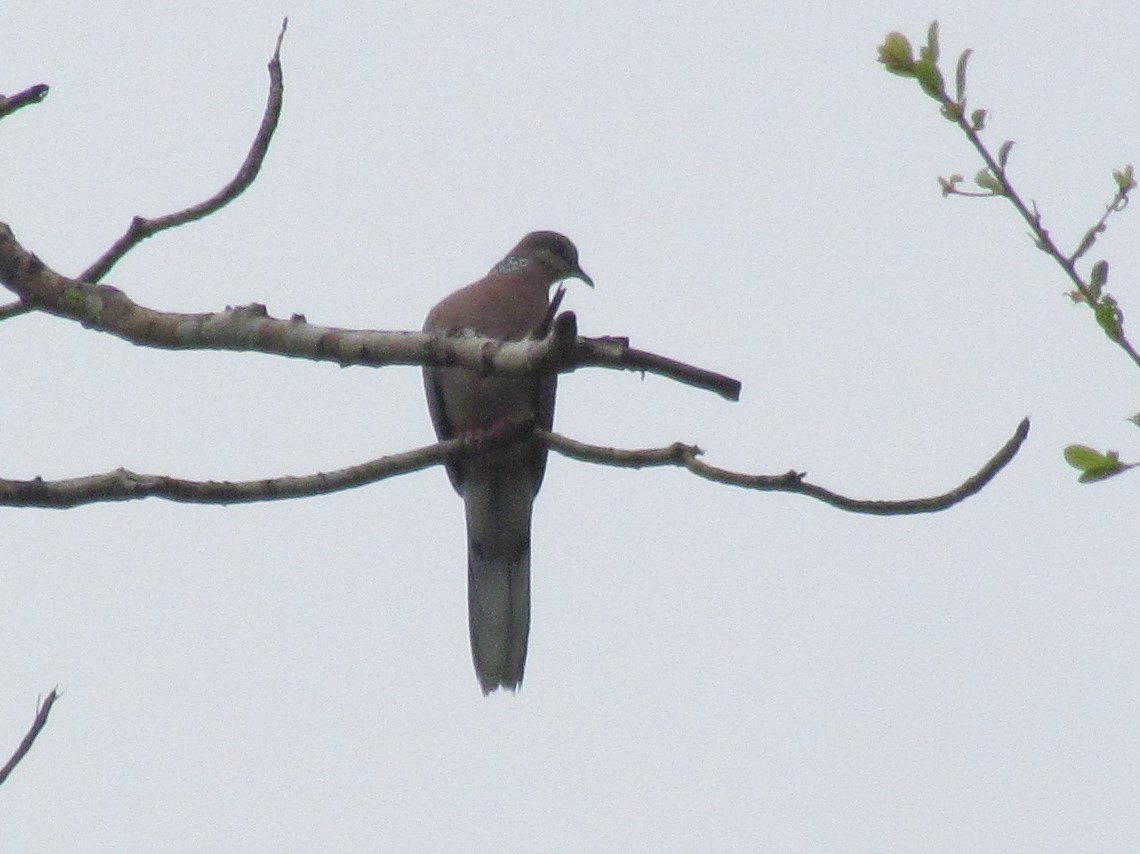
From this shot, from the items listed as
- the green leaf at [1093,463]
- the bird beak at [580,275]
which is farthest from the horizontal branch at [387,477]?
the bird beak at [580,275]

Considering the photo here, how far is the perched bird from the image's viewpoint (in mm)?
6121

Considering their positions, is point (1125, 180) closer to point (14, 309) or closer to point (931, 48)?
point (931, 48)

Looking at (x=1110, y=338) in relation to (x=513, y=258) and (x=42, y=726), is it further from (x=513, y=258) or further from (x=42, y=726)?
(x=513, y=258)

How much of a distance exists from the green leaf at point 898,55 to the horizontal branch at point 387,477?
0.82 m

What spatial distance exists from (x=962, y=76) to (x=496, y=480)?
161 inches

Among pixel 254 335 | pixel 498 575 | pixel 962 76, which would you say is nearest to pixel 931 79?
pixel 962 76

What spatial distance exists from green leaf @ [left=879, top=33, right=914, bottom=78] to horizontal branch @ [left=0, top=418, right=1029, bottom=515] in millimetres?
823

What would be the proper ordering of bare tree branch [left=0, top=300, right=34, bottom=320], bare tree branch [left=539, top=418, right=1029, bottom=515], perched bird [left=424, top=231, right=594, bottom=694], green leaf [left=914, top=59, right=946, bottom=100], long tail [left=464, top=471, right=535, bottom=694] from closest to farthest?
green leaf [left=914, top=59, right=946, bottom=100] → bare tree branch [left=539, top=418, right=1029, bottom=515] → bare tree branch [left=0, top=300, right=34, bottom=320] → perched bird [left=424, top=231, right=594, bottom=694] → long tail [left=464, top=471, right=535, bottom=694]

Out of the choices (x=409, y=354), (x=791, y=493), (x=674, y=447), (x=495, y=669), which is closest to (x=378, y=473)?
(x=409, y=354)

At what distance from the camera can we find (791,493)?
3049 mm

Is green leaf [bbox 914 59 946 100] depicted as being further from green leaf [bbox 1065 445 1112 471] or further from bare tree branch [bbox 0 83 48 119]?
bare tree branch [bbox 0 83 48 119]

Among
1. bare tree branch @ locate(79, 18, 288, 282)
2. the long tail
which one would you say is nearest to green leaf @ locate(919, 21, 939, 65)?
bare tree branch @ locate(79, 18, 288, 282)

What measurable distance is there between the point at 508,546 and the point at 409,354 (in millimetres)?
3230

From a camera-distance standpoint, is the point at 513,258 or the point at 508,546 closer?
the point at 508,546
